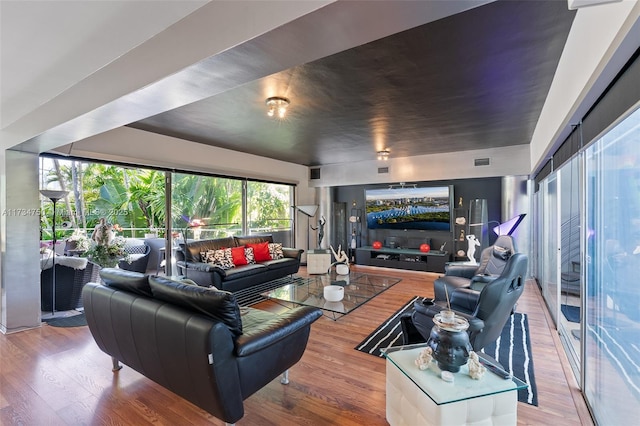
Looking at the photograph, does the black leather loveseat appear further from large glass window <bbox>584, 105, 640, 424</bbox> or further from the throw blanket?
large glass window <bbox>584, 105, 640, 424</bbox>

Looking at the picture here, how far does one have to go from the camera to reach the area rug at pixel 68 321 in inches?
148

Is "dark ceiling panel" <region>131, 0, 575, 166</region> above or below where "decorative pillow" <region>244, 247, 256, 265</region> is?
above

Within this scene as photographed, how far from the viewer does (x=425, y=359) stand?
1777 mm

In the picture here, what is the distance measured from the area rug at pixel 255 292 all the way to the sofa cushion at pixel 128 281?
7.60ft

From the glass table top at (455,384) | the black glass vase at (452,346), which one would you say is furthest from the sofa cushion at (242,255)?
the black glass vase at (452,346)

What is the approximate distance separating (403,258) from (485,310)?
457cm

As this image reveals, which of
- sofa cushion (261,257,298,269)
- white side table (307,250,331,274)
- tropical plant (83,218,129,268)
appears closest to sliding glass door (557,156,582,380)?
white side table (307,250,331,274)

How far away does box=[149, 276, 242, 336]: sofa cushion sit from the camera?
1.82m

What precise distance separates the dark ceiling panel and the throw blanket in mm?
2118

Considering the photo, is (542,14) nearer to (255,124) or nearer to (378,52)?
(378,52)

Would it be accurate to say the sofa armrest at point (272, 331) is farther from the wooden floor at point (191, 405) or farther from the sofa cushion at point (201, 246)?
the sofa cushion at point (201, 246)

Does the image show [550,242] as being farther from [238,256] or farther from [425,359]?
[238,256]

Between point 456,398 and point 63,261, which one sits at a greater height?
point 63,261

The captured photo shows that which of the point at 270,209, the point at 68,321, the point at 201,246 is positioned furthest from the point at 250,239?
the point at 68,321
